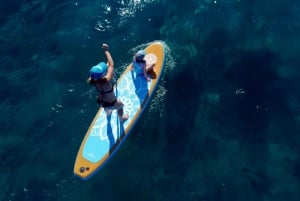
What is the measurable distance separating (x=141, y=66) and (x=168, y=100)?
182 centimetres

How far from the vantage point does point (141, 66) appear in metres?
14.1

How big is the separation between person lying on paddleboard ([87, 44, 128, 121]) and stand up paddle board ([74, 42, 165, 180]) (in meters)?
0.41

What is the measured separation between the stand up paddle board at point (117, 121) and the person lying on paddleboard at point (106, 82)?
1.35 feet

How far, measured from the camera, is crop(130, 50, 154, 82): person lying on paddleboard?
535 inches

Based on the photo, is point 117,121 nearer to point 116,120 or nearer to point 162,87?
point 116,120

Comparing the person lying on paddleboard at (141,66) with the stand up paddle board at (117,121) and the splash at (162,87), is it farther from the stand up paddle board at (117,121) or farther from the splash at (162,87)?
the splash at (162,87)

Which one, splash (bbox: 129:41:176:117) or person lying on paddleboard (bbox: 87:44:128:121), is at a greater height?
person lying on paddleboard (bbox: 87:44:128:121)

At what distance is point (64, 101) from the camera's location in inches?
579

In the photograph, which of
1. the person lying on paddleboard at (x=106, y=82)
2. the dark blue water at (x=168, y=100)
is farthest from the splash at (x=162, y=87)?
the person lying on paddleboard at (x=106, y=82)

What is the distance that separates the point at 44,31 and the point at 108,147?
7.61m

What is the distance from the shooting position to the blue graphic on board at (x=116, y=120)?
42.3 feet

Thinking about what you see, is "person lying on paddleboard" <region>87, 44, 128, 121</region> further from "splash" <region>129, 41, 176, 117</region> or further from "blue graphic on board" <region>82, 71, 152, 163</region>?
"splash" <region>129, 41, 176, 117</region>

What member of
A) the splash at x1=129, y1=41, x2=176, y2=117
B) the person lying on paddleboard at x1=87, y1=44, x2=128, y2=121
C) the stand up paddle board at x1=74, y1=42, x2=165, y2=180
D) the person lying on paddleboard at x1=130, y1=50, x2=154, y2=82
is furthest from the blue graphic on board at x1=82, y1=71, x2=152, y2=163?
the splash at x1=129, y1=41, x2=176, y2=117

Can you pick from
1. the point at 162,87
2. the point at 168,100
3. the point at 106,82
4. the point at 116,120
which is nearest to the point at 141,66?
the point at 162,87
